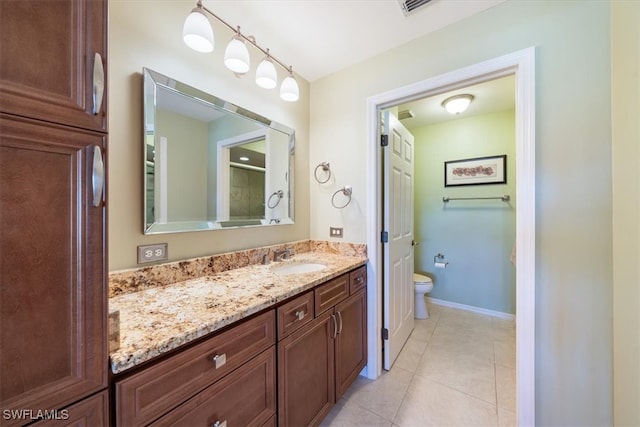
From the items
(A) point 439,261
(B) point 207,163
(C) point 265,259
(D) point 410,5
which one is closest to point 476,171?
(A) point 439,261

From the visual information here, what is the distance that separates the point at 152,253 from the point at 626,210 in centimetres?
217

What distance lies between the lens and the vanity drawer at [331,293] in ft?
4.31

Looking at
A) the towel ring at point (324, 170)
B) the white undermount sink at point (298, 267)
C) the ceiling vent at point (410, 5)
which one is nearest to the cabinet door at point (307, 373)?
the white undermount sink at point (298, 267)

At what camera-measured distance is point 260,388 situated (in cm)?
100

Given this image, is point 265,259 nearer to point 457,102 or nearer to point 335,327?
point 335,327

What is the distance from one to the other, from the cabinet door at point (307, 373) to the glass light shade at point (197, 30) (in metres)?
1.48

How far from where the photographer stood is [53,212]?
54 centimetres

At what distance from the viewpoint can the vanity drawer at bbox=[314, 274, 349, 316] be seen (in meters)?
1.31

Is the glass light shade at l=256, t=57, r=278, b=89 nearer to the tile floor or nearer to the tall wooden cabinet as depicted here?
the tall wooden cabinet

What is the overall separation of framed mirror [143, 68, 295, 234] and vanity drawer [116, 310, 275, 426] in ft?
2.27

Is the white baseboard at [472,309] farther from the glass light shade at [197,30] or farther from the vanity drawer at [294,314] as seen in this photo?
the glass light shade at [197,30]

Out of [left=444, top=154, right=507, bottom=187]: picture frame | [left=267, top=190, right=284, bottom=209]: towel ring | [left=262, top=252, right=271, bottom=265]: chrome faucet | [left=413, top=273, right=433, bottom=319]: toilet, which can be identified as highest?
[left=444, top=154, right=507, bottom=187]: picture frame

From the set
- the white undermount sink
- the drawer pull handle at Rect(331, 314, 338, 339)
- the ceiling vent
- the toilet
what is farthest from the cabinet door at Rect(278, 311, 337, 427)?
the ceiling vent

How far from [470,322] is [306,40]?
314 centimetres
